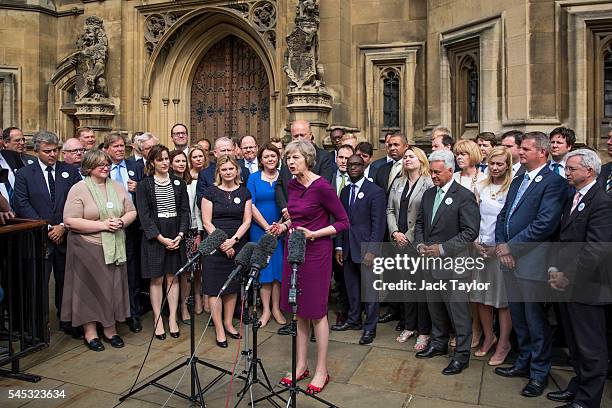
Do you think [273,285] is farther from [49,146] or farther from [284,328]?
[49,146]

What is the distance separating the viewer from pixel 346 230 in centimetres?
591

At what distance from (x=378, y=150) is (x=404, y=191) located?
5374 millimetres

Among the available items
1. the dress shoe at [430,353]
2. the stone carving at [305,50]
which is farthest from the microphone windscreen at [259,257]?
the stone carving at [305,50]

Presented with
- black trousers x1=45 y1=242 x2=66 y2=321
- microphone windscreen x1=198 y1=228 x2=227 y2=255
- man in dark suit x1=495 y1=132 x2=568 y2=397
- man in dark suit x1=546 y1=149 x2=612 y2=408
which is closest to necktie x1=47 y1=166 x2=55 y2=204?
black trousers x1=45 y1=242 x2=66 y2=321

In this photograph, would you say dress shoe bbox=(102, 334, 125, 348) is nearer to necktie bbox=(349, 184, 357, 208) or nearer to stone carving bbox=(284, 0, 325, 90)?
necktie bbox=(349, 184, 357, 208)

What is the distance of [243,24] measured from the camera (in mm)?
11836

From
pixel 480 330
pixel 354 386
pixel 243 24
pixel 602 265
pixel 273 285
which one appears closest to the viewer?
pixel 602 265

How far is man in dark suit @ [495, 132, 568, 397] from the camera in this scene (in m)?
4.52

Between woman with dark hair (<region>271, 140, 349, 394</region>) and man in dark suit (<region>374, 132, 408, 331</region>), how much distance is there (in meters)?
1.80

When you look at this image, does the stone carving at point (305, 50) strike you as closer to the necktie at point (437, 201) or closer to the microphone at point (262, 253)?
the necktie at point (437, 201)

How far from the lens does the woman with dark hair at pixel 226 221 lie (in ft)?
18.7

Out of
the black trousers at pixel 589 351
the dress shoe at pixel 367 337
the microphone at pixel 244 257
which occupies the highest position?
the microphone at pixel 244 257

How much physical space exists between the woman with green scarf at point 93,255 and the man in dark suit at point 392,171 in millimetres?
2790

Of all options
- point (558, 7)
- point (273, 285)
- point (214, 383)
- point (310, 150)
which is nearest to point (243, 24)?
point (558, 7)
